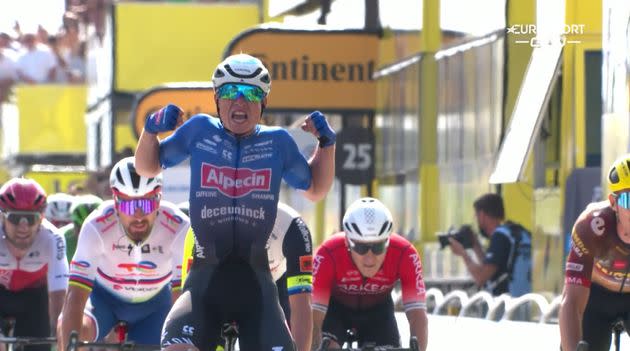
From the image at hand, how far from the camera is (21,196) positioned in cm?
1302

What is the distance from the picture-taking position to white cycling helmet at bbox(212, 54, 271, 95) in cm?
898

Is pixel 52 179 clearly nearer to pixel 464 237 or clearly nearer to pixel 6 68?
pixel 6 68

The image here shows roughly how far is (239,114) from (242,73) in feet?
0.62

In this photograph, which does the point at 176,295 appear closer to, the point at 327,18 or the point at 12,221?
the point at 12,221

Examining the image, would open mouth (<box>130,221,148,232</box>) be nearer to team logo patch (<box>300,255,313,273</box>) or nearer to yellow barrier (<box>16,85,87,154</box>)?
team logo patch (<box>300,255,313,273</box>)

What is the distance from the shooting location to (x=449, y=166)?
76.8 ft

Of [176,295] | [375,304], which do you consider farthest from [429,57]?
[176,295]

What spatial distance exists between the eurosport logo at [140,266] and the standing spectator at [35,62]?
31.6 meters

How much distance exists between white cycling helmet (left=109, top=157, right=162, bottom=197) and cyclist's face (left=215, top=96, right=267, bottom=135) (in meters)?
2.80

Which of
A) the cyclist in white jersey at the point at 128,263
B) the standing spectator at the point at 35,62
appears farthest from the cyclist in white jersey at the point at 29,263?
the standing spectator at the point at 35,62

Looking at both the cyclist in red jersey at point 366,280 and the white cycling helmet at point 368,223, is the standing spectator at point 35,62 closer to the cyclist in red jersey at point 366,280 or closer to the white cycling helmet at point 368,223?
the cyclist in red jersey at point 366,280

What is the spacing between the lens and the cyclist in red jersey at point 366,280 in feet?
39.9

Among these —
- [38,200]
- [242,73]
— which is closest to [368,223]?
[38,200]

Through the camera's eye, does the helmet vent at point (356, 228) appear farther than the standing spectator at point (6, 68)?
No
